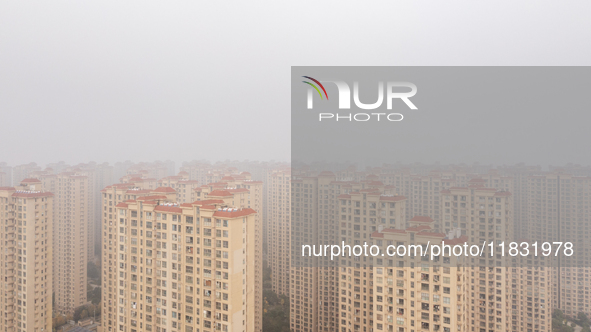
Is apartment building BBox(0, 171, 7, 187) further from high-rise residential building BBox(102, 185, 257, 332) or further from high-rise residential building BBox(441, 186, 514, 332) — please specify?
high-rise residential building BBox(441, 186, 514, 332)

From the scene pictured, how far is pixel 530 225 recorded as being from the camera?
35.0 ft

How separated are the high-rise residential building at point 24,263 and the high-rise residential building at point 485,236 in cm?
1082

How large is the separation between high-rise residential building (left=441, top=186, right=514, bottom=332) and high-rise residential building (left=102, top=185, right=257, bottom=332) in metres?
5.44

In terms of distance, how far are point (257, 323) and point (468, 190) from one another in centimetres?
718

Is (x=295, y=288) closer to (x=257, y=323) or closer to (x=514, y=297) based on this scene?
(x=257, y=323)

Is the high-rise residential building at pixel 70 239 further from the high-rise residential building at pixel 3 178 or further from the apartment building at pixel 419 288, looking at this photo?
the apartment building at pixel 419 288

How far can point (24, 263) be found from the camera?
849cm

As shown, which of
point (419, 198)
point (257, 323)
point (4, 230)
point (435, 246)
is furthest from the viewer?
point (419, 198)

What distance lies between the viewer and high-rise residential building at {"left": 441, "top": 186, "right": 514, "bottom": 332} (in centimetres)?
790

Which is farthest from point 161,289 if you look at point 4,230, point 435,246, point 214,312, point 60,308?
point 60,308

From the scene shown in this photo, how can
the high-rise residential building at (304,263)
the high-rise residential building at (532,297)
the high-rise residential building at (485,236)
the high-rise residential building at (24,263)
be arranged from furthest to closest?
the high-rise residential building at (304,263) → the high-rise residential building at (532,297) → the high-rise residential building at (24,263) → the high-rise residential building at (485,236)

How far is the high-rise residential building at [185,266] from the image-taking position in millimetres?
5609

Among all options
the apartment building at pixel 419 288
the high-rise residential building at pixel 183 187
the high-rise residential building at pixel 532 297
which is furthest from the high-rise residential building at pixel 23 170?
the high-rise residential building at pixel 532 297

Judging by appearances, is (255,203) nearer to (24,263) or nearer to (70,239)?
(24,263)
